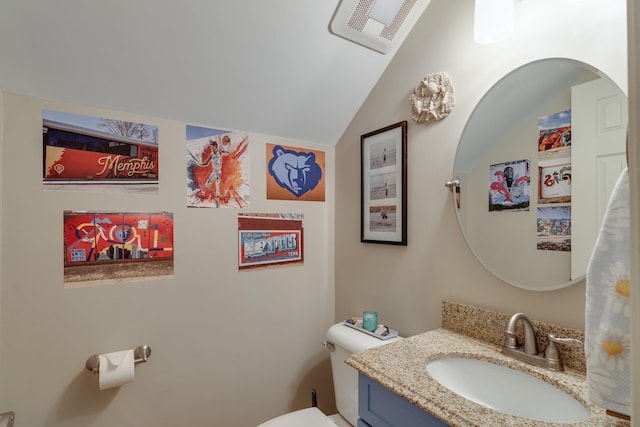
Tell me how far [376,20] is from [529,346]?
1.38 m

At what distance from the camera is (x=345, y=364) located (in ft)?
4.62

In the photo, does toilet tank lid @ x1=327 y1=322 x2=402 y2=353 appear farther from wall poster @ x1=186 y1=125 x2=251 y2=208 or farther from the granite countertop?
wall poster @ x1=186 y1=125 x2=251 y2=208

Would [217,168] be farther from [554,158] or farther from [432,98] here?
[554,158]

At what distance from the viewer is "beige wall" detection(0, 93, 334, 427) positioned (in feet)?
3.70

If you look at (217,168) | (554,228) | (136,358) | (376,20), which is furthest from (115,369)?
(376,20)

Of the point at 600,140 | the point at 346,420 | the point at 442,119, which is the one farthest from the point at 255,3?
the point at 346,420

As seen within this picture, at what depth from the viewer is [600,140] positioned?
2.80 feet

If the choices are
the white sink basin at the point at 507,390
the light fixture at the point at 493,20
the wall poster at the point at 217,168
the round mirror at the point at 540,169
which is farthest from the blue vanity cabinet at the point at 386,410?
the light fixture at the point at 493,20

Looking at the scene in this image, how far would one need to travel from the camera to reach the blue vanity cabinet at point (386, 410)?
2.60ft

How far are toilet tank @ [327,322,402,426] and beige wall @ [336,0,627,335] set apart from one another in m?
0.21

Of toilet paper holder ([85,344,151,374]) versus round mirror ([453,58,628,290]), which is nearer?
round mirror ([453,58,628,290])

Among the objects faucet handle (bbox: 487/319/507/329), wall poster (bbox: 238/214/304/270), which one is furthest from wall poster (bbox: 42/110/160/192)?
faucet handle (bbox: 487/319/507/329)

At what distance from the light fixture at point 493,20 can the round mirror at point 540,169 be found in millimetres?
144

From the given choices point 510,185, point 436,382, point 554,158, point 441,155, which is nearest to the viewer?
point 436,382
